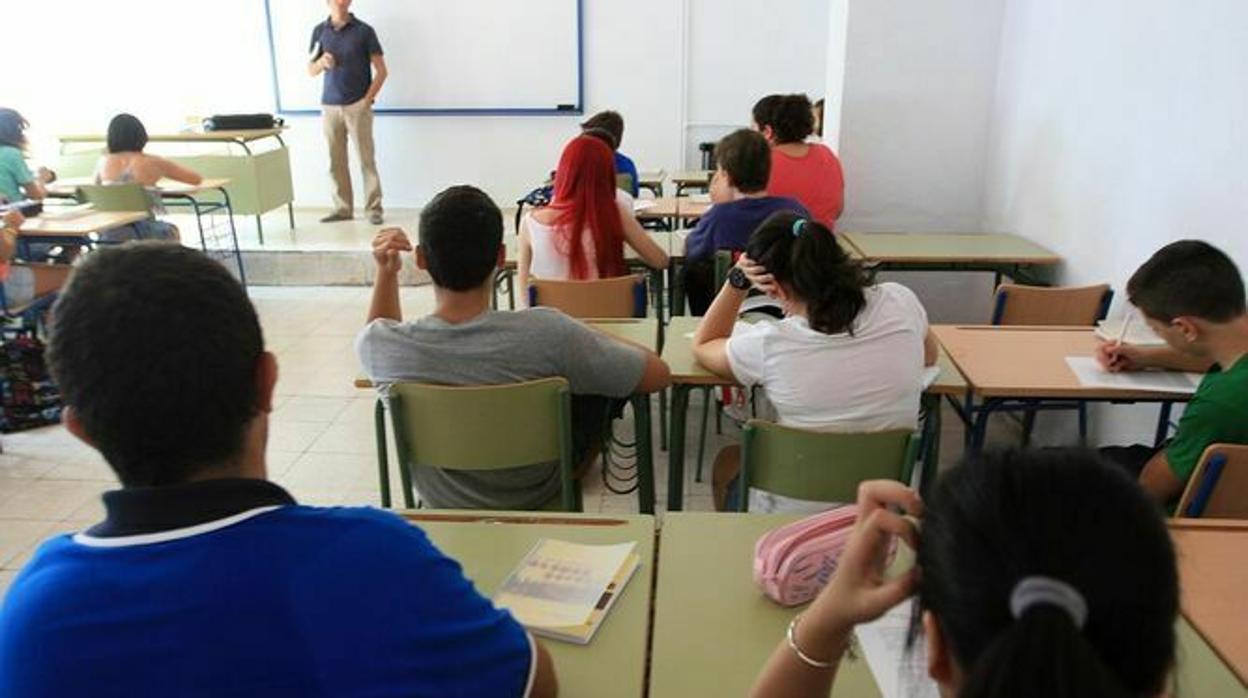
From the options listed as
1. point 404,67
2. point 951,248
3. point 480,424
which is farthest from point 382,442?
point 404,67

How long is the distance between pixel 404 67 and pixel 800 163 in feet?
15.7

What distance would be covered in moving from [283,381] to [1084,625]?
4.43m

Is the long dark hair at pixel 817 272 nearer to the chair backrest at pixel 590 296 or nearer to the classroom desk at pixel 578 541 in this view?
the classroom desk at pixel 578 541

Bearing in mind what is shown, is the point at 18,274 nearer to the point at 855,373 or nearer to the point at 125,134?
the point at 125,134

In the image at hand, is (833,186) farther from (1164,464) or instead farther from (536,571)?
(536,571)

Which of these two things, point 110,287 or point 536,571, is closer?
point 110,287

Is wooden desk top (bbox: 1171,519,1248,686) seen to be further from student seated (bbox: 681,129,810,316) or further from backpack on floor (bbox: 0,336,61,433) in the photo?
backpack on floor (bbox: 0,336,61,433)

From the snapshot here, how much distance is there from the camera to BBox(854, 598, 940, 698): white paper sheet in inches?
46.1

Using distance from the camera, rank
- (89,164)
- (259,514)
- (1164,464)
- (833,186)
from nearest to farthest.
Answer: (259,514) → (1164,464) → (833,186) → (89,164)

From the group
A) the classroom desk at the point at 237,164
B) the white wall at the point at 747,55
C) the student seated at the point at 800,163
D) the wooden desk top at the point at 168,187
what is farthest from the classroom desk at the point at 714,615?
the white wall at the point at 747,55

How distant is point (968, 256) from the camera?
13.1ft

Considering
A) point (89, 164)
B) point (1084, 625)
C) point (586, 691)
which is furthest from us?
point (89, 164)

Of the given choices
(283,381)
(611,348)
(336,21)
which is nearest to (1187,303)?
(611,348)

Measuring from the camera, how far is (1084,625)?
0.64m
